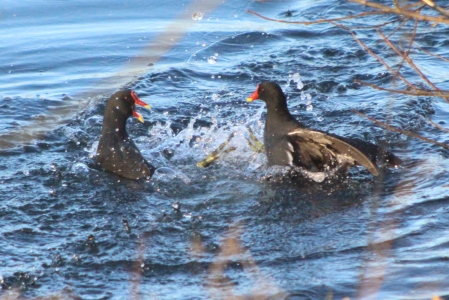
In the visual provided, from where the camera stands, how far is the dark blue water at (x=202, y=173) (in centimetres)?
396

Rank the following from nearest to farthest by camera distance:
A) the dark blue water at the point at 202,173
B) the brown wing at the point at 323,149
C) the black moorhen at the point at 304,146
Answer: the dark blue water at the point at 202,173, the brown wing at the point at 323,149, the black moorhen at the point at 304,146

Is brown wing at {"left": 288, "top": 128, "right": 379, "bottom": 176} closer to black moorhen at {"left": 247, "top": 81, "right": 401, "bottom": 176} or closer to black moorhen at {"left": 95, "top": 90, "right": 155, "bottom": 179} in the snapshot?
black moorhen at {"left": 247, "top": 81, "right": 401, "bottom": 176}

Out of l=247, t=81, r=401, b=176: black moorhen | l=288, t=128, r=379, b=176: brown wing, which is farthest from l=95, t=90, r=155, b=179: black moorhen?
l=288, t=128, r=379, b=176: brown wing

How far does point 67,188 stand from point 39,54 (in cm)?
351

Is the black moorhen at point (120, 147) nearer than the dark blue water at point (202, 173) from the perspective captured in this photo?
No

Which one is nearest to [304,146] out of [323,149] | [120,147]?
[323,149]

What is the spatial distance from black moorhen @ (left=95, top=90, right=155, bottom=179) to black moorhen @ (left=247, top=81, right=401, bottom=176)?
3.26 feet

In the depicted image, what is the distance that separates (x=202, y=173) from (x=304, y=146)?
0.83m

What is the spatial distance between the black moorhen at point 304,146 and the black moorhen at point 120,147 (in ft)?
3.26

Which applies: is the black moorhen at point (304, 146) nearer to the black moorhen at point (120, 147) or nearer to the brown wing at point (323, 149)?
the brown wing at point (323, 149)

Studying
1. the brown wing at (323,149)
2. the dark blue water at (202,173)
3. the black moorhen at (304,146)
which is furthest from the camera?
the black moorhen at (304,146)

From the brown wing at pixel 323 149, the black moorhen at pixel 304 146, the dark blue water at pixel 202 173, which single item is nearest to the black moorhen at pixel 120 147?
the dark blue water at pixel 202 173

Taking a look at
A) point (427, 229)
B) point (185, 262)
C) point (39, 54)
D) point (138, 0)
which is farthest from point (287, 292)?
point (138, 0)

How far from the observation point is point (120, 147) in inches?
221
